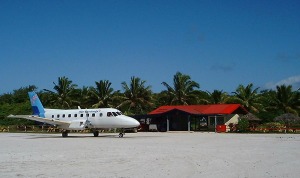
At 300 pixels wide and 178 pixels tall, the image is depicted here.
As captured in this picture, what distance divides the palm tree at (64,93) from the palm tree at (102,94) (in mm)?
3616

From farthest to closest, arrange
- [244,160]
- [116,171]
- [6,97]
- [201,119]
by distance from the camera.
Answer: [6,97] → [201,119] → [244,160] → [116,171]

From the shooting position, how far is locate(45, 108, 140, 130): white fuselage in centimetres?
3242

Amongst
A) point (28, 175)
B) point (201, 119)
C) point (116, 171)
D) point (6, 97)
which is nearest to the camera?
point (28, 175)

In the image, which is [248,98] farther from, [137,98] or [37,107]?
[37,107]

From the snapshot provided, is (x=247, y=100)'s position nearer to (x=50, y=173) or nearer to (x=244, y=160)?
(x=244, y=160)

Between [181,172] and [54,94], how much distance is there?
179 feet

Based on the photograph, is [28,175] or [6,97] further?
[6,97]

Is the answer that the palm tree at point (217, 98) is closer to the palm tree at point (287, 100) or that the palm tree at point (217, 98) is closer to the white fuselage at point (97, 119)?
the palm tree at point (287, 100)

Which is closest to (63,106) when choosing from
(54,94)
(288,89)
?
(54,94)

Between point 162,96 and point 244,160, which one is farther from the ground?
point 162,96

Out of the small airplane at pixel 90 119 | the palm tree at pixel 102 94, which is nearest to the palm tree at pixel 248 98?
the palm tree at pixel 102 94

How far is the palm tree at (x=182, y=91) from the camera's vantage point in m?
59.8

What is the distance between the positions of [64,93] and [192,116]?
22089 mm

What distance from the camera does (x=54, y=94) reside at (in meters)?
62.7
